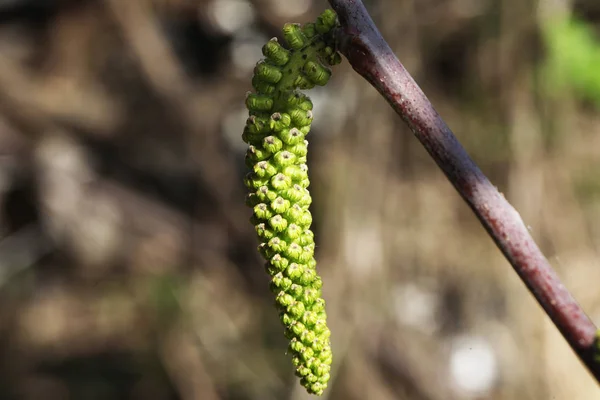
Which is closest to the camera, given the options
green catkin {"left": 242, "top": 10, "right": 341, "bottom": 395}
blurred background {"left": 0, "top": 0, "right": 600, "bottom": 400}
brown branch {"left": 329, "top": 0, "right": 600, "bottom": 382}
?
brown branch {"left": 329, "top": 0, "right": 600, "bottom": 382}

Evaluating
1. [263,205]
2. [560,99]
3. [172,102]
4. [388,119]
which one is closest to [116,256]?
[172,102]

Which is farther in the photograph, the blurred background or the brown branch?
the blurred background

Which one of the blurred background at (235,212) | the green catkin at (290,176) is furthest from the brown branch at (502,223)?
the blurred background at (235,212)

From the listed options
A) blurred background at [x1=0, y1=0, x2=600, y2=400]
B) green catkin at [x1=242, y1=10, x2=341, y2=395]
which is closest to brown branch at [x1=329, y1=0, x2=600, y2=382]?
green catkin at [x1=242, y1=10, x2=341, y2=395]

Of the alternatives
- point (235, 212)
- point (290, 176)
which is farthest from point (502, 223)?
point (235, 212)

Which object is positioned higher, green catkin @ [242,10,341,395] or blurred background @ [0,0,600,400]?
blurred background @ [0,0,600,400]

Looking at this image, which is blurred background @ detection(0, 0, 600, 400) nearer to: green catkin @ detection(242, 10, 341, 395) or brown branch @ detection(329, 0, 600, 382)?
green catkin @ detection(242, 10, 341, 395)
